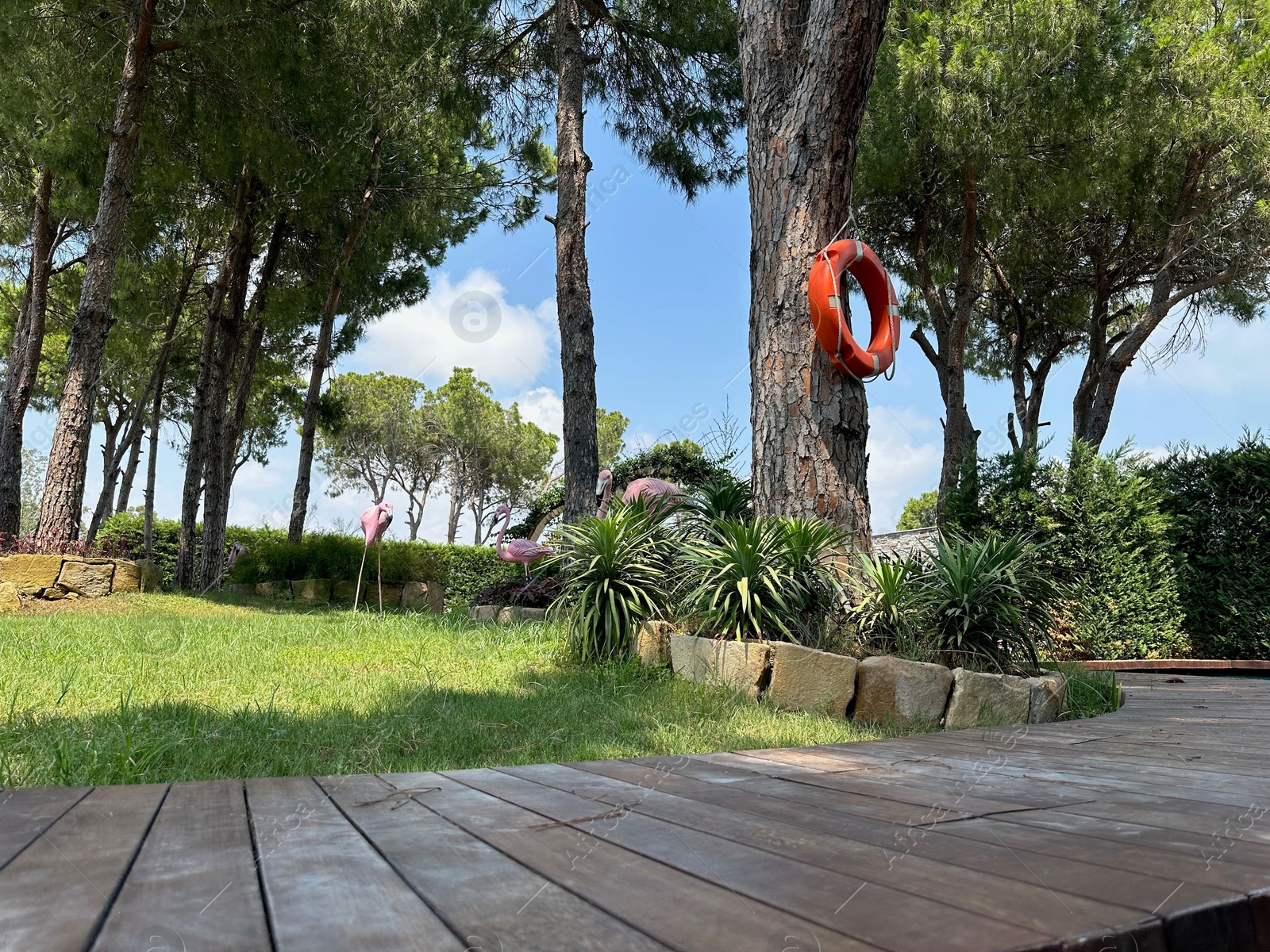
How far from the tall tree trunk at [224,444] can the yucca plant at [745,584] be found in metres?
9.23

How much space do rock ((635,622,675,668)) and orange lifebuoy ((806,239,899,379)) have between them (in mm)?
1751

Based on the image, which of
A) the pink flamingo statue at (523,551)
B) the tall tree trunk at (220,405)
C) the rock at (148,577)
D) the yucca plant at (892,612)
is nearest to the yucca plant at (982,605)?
the yucca plant at (892,612)

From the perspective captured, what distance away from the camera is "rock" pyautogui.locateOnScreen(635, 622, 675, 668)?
4.34m

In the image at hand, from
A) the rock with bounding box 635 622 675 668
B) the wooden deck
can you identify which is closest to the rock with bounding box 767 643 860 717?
the rock with bounding box 635 622 675 668

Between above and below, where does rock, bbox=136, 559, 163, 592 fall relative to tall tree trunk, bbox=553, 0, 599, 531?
below

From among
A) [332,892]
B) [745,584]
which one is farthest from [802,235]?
[332,892]

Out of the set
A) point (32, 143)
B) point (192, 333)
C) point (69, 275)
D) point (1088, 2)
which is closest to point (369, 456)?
point (192, 333)

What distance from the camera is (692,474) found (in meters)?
10.6

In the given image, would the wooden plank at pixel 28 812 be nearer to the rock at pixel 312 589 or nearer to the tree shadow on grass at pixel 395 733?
the tree shadow on grass at pixel 395 733

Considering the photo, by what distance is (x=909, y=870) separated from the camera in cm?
117

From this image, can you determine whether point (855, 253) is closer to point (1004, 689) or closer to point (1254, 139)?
point (1004, 689)

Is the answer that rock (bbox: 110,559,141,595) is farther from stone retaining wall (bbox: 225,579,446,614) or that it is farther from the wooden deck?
the wooden deck

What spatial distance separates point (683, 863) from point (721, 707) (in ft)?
7.77

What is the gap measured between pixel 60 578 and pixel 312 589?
12.7ft
